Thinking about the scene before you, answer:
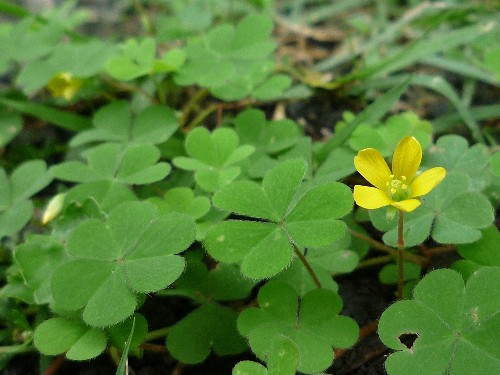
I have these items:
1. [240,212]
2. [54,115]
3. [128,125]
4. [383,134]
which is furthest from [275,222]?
[54,115]

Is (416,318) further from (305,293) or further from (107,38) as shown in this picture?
(107,38)

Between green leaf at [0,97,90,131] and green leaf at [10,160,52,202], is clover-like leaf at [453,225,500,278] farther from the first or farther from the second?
green leaf at [0,97,90,131]

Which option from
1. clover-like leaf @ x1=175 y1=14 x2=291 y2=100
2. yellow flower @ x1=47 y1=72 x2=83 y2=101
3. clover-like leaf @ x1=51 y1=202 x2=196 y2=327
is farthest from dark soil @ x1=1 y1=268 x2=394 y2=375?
yellow flower @ x1=47 y1=72 x2=83 y2=101

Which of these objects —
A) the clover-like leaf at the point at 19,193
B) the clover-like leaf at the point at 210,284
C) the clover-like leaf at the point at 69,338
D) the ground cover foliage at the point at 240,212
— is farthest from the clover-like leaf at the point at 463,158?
the clover-like leaf at the point at 19,193

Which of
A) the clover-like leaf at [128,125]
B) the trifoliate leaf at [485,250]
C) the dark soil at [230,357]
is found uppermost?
the trifoliate leaf at [485,250]

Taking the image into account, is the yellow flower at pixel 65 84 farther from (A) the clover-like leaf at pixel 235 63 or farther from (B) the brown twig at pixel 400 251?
(B) the brown twig at pixel 400 251

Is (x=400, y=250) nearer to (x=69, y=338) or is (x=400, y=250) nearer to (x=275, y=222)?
(x=275, y=222)

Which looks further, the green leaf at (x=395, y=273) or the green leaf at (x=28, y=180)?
the green leaf at (x=28, y=180)
